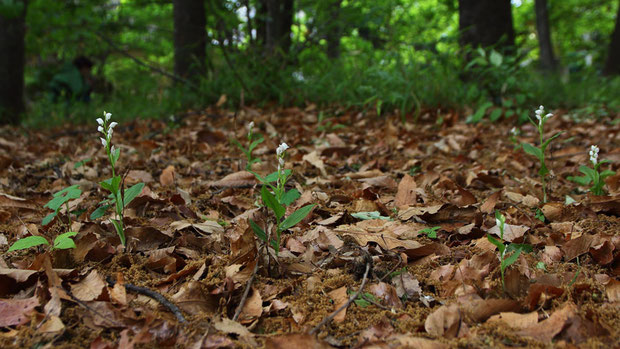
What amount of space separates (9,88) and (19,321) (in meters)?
6.07

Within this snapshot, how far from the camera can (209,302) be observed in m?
1.25

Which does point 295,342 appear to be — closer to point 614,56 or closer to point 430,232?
point 430,232

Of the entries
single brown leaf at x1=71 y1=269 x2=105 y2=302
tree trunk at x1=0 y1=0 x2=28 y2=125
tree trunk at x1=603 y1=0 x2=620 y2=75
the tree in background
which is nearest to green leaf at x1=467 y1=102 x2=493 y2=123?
the tree in background

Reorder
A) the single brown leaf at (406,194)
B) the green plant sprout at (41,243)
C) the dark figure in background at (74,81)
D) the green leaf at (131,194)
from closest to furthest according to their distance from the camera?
1. the green plant sprout at (41,243)
2. the green leaf at (131,194)
3. the single brown leaf at (406,194)
4. the dark figure in background at (74,81)

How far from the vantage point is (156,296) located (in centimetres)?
126

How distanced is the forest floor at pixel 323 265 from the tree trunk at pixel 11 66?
3.82 metres

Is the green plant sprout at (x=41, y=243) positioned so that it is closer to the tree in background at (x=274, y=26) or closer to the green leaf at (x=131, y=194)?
the green leaf at (x=131, y=194)

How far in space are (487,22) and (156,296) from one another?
5307 mm

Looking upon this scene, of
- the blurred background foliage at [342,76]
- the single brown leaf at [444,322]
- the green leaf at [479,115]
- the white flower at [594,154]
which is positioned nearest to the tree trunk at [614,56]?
the blurred background foliage at [342,76]

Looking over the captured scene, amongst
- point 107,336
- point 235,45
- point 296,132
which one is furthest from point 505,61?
point 107,336

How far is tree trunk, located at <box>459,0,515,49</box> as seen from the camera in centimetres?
530

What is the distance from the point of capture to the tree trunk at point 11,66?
5805 millimetres

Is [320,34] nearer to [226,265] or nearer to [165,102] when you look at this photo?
[165,102]

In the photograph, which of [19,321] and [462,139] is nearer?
[19,321]
